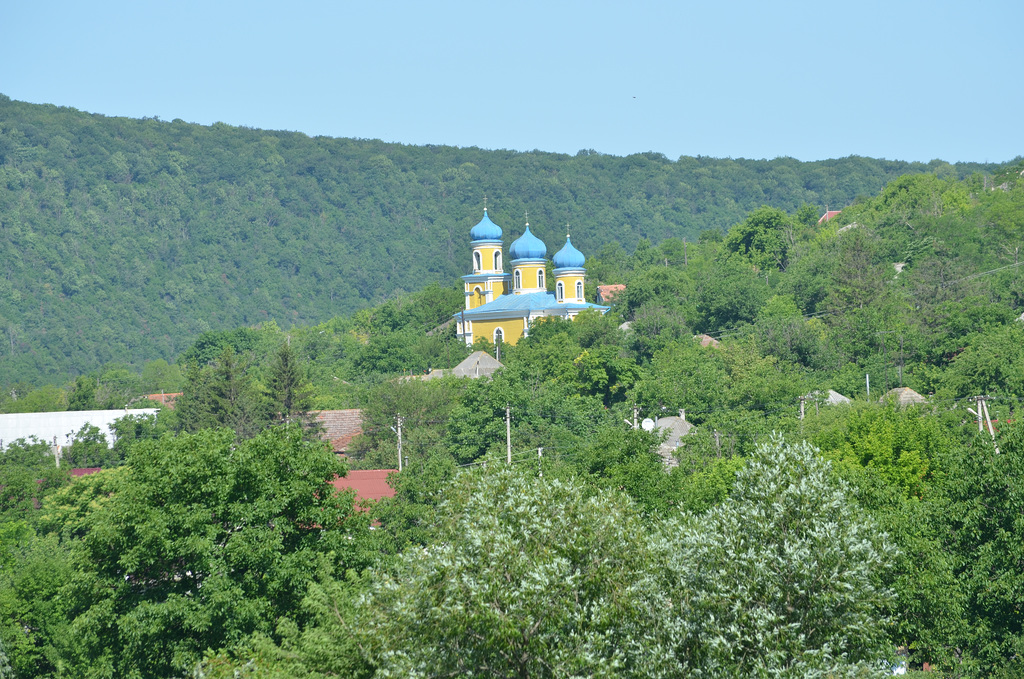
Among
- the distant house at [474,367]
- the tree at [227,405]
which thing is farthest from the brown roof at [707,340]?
the tree at [227,405]

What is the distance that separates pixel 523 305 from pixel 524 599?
6576 cm

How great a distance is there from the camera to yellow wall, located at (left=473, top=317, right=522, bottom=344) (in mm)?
78562

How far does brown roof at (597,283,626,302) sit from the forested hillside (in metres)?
59.3

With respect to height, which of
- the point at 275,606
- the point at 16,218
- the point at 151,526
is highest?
the point at 16,218

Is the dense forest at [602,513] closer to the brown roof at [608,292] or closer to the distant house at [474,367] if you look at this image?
the distant house at [474,367]

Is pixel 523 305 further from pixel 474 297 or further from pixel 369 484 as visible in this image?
pixel 369 484

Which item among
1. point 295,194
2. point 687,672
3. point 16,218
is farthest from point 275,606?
point 295,194

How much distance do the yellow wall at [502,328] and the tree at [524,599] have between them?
6320 cm

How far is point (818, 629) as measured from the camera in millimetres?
13750

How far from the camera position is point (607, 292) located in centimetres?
8881

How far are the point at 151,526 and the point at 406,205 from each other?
17067 centimetres

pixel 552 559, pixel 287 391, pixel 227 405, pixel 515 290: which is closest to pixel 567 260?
pixel 515 290

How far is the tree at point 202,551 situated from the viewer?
19.1 m

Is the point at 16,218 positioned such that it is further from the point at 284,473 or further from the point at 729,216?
the point at 284,473
